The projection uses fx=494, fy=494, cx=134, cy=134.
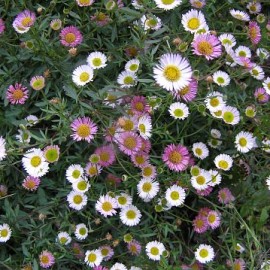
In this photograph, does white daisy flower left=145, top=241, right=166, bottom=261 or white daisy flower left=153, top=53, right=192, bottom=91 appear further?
white daisy flower left=145, top=241, right=166, bottom=261

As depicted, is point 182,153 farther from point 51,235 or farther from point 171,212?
point 51,235

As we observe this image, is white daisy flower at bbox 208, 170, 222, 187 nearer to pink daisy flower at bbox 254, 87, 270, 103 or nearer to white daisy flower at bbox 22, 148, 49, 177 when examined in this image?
pink daisy flower at bbox 254, 87, 270, 103

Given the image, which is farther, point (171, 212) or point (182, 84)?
point (171, 212)

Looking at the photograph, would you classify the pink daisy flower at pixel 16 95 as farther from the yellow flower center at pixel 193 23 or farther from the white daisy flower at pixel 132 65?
the yellow flower center at pixel 193 23

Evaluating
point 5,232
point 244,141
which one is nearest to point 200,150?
point 244,141

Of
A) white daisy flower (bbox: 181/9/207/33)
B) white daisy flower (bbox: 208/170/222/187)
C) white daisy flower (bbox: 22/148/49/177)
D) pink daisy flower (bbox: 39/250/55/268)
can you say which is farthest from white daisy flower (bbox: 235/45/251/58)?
pink daisy flower (bbox: 39/250/55/268)

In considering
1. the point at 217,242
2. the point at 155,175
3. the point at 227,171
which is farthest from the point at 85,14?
the point at 217,242
